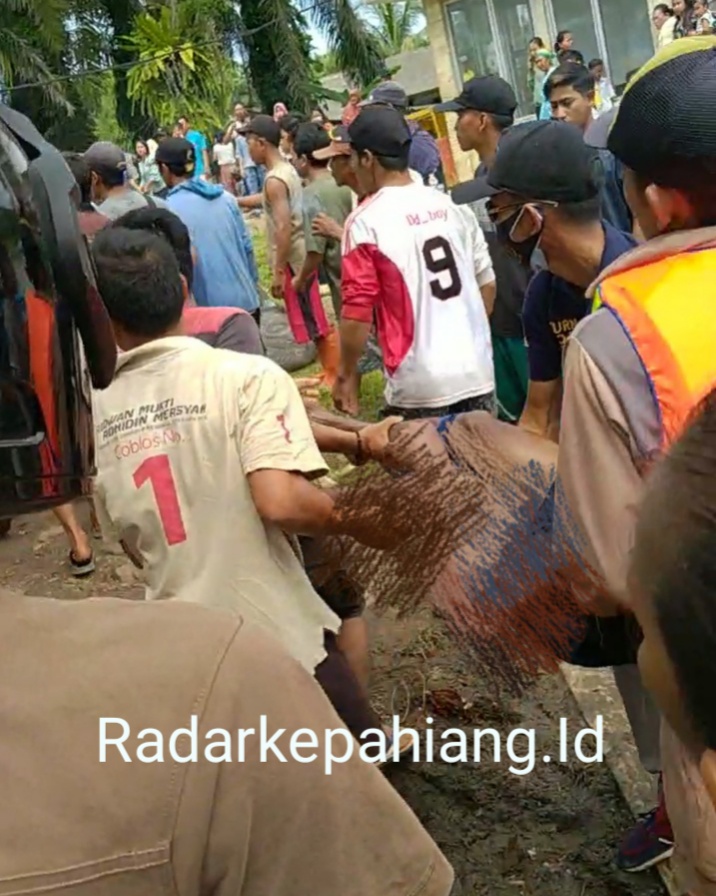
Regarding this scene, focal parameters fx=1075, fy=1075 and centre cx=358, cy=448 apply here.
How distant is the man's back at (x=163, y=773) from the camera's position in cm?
93

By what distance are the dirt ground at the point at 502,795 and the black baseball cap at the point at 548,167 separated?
114 centimetres

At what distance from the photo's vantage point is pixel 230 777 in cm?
99

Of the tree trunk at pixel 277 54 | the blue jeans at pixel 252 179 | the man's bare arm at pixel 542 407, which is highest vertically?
the tree trunk at pixel 277 54

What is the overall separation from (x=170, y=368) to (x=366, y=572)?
32.1 inches

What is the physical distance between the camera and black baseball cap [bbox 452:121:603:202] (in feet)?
8.71

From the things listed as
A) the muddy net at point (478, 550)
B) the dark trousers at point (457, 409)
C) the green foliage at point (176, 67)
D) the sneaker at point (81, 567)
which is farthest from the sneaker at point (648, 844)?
the green foliage at point (176, 67)

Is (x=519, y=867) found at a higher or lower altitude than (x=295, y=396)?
lower

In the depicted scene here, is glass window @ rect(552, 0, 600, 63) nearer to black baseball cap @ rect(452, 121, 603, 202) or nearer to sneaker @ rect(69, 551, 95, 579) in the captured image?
sneaker @ rect(69, 551, 95, 579)

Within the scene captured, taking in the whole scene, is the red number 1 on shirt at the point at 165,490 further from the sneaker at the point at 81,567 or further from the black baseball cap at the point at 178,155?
the black baseball cap at the point at 178,155

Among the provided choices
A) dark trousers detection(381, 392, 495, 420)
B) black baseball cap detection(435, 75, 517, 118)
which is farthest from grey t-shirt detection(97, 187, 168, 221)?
dark trousers detection(381, 392, 495, 420)

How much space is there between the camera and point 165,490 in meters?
2.36

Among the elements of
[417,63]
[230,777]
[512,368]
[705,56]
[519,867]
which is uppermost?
[417,63]

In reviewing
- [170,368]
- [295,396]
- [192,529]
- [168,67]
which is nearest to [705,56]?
[295,396]

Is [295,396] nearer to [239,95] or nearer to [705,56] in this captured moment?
[705,56]
